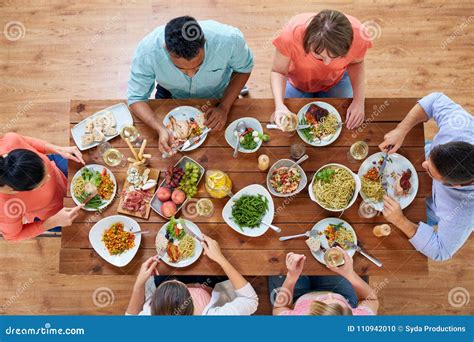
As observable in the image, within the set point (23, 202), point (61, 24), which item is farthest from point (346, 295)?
point (61, 24)

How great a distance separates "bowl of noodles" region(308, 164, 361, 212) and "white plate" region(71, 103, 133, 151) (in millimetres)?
1119

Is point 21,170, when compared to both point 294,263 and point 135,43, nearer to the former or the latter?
point 294,263

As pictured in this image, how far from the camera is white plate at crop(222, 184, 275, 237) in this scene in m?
2.19

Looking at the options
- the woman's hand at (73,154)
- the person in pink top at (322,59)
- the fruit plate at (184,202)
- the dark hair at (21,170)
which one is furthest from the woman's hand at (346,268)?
the dark hair at (21,170)

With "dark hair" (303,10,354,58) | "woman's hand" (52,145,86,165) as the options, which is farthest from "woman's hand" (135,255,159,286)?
"dark hair" (303,10,354,58)

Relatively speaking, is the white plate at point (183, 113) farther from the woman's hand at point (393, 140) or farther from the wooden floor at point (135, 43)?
the wooden floor at point (135, 43)

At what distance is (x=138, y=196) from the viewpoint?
2250mm

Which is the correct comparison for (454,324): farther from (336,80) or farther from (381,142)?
(336,80)

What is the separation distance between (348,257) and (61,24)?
10.2 ft

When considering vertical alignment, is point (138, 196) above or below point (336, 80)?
below

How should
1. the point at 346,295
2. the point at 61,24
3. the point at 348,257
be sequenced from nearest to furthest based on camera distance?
the point at 348,257, the point at 346,295, the point at 61,24

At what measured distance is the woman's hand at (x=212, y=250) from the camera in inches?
84.6

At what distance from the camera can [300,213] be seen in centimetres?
223

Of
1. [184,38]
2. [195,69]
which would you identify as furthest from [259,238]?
[184,38]
